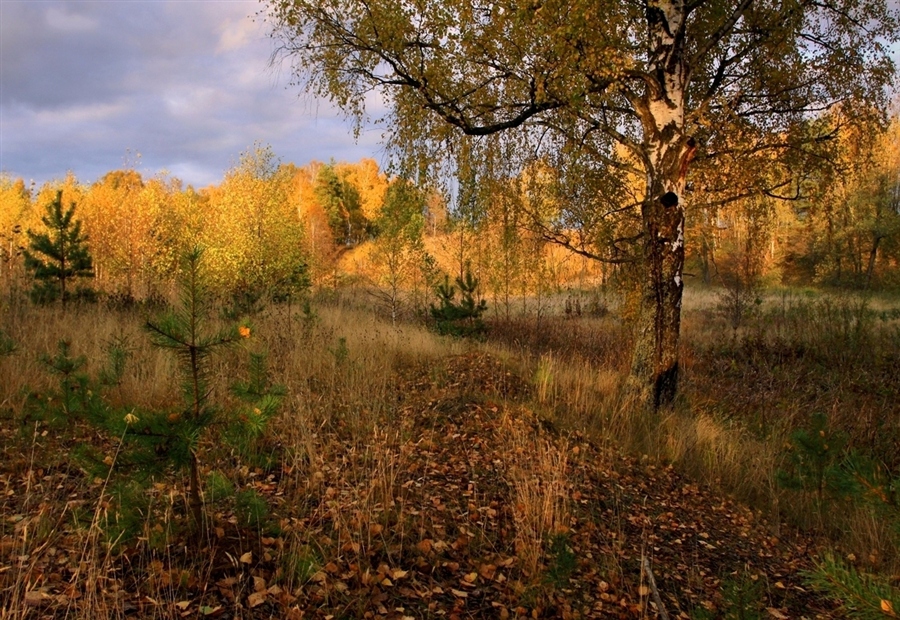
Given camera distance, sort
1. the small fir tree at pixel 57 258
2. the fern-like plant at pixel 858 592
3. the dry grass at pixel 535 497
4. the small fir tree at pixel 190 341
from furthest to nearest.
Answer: the small fir tree at pixel 57 258 < the dry grass at pixel 535 497 < the small fir tree at pixel 190 341 < the fern-like plant at pixel 858 592

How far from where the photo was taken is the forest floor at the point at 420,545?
253 cm

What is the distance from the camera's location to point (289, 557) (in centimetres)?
286

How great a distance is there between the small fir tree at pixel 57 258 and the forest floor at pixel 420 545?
231 inches

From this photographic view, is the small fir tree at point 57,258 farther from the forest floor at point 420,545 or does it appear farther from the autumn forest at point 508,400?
the forest floor at point 420,545

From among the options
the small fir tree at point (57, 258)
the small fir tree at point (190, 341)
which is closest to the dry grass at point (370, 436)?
the small fir tree at point (190, 341)

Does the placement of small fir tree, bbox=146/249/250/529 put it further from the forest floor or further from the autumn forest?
the forest floor

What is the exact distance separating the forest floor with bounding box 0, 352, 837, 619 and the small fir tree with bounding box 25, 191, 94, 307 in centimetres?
587

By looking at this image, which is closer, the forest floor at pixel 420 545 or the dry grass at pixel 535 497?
the forest floor at pixel 420 545

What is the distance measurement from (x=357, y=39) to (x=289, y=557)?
6366 millimetres

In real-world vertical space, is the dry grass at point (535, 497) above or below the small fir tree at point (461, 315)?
below

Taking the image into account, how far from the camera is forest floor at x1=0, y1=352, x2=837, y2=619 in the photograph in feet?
8.30

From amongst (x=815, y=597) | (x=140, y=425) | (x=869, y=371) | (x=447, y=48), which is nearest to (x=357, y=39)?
(x=447, y=48)

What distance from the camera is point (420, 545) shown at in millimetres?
3180

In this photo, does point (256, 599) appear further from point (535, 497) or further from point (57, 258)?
point (57, 258)
